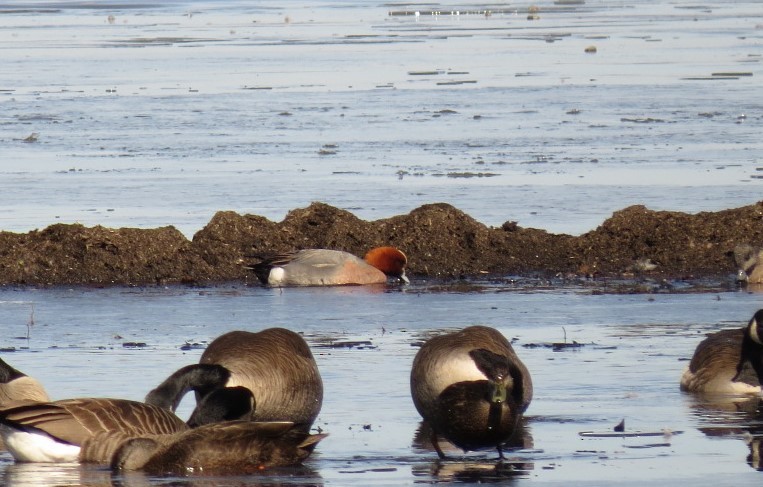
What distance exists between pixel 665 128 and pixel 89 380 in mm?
14984

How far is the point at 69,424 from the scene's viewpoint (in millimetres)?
7523

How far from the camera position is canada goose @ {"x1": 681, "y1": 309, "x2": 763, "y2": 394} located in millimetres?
9055

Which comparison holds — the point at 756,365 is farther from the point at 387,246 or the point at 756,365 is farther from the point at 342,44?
the point at 342,44

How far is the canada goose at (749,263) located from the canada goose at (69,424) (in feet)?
20.8

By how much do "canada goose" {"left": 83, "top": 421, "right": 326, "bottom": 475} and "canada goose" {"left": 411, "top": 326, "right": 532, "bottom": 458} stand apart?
62 cm

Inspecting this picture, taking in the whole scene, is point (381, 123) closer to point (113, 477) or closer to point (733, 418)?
point (733, 418)

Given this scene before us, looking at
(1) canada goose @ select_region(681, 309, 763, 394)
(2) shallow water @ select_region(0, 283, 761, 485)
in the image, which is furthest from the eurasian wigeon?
(1) canada goose @ select_region(681, 309, 763, 394)

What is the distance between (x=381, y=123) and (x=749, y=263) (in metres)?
11.7

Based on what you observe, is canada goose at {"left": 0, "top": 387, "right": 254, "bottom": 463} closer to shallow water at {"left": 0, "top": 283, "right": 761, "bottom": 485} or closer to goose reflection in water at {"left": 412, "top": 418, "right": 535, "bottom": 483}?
shallow water at {"left": 0, "top": 283, "right": 761, "bottom": 485}

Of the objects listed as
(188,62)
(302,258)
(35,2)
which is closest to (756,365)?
(302,258)

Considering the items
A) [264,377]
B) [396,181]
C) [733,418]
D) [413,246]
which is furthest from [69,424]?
[396,181]

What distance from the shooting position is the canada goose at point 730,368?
9055 mm

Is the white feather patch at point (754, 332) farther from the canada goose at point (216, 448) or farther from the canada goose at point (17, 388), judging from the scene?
the canada goose at point (17, 388)

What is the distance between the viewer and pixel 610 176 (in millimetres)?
18516
